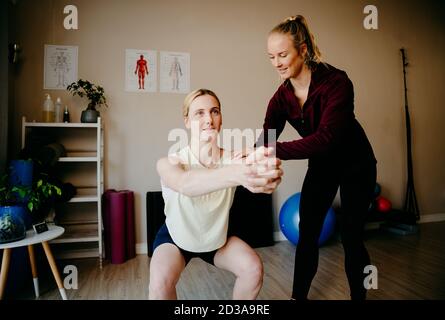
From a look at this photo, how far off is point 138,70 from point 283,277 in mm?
1879

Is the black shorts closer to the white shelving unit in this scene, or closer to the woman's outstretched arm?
the woman's outstretched arm

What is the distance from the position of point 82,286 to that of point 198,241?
1209 mm

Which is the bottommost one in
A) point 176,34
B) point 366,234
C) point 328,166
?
point 366,234

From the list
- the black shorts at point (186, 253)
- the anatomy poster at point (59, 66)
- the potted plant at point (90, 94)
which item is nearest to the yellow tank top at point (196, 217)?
the black shorts at point (186, 253)

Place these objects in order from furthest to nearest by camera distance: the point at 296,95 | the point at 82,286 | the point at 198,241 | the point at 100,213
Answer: the point at 100,213 < the point at 82,286 < the point at 296,95 < the point at 198,241

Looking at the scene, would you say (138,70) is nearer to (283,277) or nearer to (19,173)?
(19,173)

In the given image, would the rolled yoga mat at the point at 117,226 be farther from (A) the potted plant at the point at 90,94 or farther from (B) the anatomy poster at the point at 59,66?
(B) the anatomy poster at the point at 59,66

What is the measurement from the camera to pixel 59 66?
2328 millimetres

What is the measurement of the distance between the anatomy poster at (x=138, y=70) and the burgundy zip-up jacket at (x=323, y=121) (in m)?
1.39

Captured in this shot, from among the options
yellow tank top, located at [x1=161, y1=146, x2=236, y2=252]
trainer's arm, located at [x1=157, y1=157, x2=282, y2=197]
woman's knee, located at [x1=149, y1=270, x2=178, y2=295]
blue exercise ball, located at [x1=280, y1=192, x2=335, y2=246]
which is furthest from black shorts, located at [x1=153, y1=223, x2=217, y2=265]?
blue exercise ball, located at [x1=280, y1=192, x2=335, y2=246]

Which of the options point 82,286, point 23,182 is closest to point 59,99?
point 23,182

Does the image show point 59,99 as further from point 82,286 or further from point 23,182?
point 82,286
